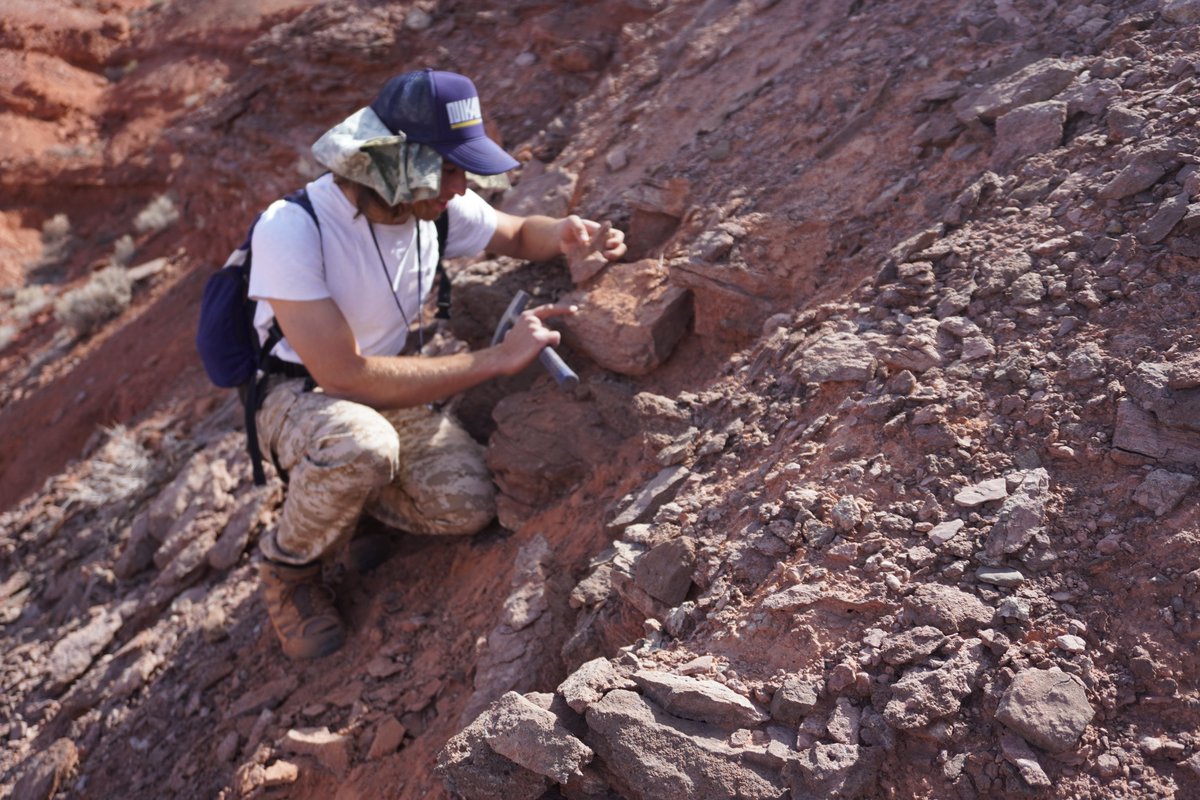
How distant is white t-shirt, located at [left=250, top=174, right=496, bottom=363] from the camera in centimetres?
291

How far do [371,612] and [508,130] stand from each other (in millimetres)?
2927

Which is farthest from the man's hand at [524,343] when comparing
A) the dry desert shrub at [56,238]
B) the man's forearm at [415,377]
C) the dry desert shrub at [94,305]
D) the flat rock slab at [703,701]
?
the dry desert shrub at [56,238]

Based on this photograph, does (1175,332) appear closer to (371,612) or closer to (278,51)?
(371,612)

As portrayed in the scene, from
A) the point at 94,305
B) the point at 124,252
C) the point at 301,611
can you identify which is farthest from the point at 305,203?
the point at 124,252

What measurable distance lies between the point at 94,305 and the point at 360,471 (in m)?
6.20

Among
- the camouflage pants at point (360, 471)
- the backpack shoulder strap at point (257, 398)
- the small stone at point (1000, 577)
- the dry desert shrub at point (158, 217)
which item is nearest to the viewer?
the small stone at point (1000, 577)

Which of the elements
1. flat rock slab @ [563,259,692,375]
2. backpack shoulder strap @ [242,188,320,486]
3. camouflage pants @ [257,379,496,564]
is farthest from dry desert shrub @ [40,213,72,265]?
flat rock slab @ [563,259,692,375]

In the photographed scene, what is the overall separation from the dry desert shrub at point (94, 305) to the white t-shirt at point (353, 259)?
558 cm

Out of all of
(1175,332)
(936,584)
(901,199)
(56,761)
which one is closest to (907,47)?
(901,199)

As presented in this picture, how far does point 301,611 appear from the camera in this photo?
3.16 metres

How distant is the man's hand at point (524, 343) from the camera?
10.0ft

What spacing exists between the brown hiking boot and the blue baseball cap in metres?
1.46

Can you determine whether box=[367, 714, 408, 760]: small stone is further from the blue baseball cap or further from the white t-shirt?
the blue baseball cap

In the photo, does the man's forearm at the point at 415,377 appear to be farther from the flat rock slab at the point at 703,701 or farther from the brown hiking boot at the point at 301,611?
the flat rock slab at the point at 703,701
